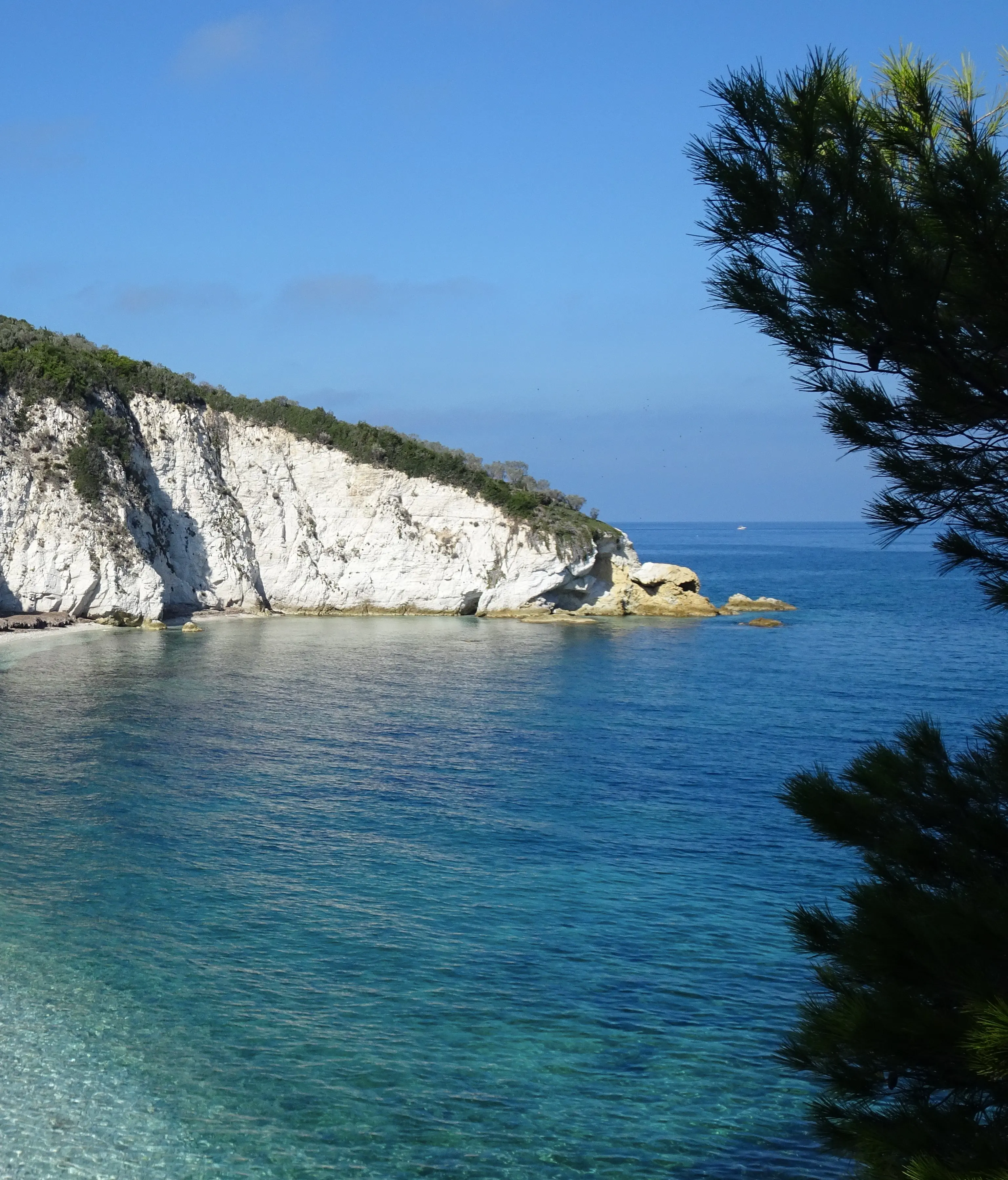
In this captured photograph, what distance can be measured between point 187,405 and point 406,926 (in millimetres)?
51547

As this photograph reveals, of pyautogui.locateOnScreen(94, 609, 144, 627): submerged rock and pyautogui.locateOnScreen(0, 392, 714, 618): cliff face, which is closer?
pyautogui.locateOnScreen(94, 609, 144, 627): submerged rock

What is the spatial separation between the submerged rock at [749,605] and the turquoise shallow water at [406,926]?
2952 cm

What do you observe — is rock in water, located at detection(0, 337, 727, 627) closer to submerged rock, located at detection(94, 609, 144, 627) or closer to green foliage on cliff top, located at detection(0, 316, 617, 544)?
green foliage on cliff top, located at detection(0, 316, 617, 544)

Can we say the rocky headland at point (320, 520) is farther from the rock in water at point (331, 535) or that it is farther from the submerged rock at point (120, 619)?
the submerged rock at point (120, 619)

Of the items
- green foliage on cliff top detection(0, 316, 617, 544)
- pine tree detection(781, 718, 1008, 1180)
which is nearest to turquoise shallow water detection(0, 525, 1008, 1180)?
pine tree detection(781, 718, 1008, 1180)

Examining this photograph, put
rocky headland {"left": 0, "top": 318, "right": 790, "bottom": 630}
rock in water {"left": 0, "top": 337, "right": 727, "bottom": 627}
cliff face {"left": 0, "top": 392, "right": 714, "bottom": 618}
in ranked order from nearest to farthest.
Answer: rocky headland {"left": 0, "top": 318, "right": 790, "bottom": 630} < rock in water {"left": 0, "top": 337, "right": 727, "bottom": 627} < cliff face {"left": 0, "top": 392, "right": 714, "bottom": 618}

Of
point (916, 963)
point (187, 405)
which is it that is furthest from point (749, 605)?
point (916, 963)

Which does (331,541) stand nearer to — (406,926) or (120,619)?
(120,619)

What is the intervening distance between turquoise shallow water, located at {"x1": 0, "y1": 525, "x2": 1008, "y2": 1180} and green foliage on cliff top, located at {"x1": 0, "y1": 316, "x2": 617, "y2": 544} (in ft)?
70.5

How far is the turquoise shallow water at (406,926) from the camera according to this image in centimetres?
1045

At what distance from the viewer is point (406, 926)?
15617mm

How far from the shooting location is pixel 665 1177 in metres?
9.73

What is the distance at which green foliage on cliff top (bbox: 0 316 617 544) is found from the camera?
5297cm

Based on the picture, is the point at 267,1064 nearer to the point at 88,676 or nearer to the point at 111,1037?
the point at 111,1037
